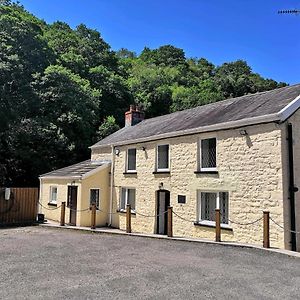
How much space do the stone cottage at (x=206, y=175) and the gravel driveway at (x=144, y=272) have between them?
2.09m

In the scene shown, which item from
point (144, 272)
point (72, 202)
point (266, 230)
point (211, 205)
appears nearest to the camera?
point (144, 272)

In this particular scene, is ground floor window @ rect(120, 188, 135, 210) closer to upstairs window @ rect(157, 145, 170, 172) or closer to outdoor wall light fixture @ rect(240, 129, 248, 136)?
upstairs window @ rect(157, 145, 170, 172)

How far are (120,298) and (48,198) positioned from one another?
59.5 ft

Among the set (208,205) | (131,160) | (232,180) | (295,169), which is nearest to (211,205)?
(208,205)

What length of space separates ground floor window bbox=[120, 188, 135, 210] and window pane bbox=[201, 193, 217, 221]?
215 inches

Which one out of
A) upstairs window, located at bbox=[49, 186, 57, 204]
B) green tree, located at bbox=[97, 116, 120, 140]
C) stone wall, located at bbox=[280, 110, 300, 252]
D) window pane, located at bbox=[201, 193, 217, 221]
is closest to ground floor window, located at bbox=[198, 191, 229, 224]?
window pane, located at bbox=[201, 193, 217, 221]

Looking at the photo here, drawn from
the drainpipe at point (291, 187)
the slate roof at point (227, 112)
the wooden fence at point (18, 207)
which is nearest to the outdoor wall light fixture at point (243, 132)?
→ the slate roof at point (227, 112)

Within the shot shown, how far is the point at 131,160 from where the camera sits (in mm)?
19828

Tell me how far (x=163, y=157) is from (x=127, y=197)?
3751 mm

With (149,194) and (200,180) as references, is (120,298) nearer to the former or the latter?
(200,180)

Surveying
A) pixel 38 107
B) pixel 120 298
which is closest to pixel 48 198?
pixel 38 107

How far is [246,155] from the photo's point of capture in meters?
13.0

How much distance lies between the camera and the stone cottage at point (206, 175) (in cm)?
1202

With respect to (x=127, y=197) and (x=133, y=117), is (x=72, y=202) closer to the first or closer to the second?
(x=127, y=197)
